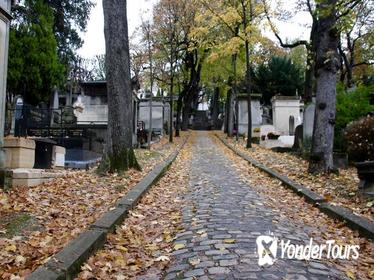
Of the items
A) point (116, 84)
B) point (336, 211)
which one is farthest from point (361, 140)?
point (116, 84)

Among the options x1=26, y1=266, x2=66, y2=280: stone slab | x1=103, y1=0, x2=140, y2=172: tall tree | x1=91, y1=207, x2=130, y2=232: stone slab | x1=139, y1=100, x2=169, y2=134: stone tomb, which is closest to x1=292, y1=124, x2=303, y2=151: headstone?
x1=103, y1=0, x2=140, y2=172: tall tree

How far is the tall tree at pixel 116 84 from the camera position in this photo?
10.7 m

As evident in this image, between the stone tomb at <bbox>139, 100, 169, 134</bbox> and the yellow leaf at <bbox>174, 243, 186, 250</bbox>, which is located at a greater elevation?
the stone tomb at <bbox>139, 100, 169, 134</bbox>

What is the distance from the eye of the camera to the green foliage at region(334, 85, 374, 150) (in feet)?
49.8

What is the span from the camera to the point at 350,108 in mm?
15383

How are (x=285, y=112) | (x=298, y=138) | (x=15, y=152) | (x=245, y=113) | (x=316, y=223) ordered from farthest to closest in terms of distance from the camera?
(x=245, y=113) → (x=285, y=112) → (x=298, y=138) → (x=15, y=152) → (x=316, y=223)

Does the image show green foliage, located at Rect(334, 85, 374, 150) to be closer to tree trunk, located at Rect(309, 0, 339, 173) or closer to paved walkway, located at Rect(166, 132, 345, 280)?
tree trunk, located at Rect(309, 0, 339, 173)

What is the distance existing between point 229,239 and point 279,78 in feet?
120

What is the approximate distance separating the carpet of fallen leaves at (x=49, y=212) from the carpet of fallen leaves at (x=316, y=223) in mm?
2816

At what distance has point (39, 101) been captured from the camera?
26.0m

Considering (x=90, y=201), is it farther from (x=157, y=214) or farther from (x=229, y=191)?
(x=229, y=191)

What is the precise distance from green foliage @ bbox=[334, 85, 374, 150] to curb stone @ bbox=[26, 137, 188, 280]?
33.7 ft

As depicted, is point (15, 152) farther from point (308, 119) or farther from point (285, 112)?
point (285, 112)

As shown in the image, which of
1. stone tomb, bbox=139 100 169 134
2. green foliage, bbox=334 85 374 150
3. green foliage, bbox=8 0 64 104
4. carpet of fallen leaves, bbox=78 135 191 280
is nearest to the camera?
carpet of fallen leaves, bbox=78 135 191 280
